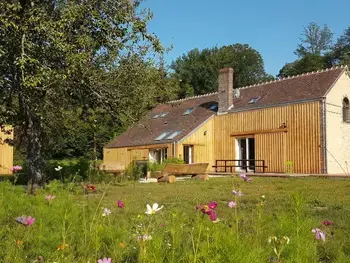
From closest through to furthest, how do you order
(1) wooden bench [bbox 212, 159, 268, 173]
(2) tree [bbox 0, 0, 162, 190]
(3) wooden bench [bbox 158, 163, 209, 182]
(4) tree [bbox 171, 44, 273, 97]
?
(2) tree [bbox 0, 0, 162, 190] → (3) wooden bench [bbox 158, 163, 209, 182] → (1) wooden bench [bbox 212, 159, 268, 173] → (4) tree [bbox 171, 44, 273, 97]

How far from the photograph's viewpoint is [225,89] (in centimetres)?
2977

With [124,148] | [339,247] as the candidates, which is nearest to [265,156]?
[124,148]

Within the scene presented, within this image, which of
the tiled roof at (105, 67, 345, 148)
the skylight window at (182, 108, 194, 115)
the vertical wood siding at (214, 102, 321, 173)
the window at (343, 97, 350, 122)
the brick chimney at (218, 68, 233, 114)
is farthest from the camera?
the skylight window at (182, 108, 194, 115)

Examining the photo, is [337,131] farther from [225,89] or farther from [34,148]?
[34,148]

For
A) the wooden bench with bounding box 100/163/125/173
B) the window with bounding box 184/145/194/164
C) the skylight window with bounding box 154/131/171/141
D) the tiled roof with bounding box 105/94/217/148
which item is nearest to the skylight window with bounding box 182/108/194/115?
the tiled roof with bounding box 105/94/217/148

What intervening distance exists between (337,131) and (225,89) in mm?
8099

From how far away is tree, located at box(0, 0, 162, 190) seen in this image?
32.6 feet

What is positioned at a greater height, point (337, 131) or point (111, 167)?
point (337, 131)

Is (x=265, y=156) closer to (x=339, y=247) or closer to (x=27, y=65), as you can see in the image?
(x=27, y=65)

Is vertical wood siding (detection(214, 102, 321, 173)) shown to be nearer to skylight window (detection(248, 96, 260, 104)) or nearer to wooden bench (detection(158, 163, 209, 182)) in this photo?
skylight window (detection(248, 96, 260, 104))

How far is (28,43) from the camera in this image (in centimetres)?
982

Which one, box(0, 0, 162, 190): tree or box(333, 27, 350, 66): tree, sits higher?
box(333, 27, 350, 66): tree

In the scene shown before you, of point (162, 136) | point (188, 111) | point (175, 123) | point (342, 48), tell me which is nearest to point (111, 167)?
point (162, 136)

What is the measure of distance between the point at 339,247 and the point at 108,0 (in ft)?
30.4
